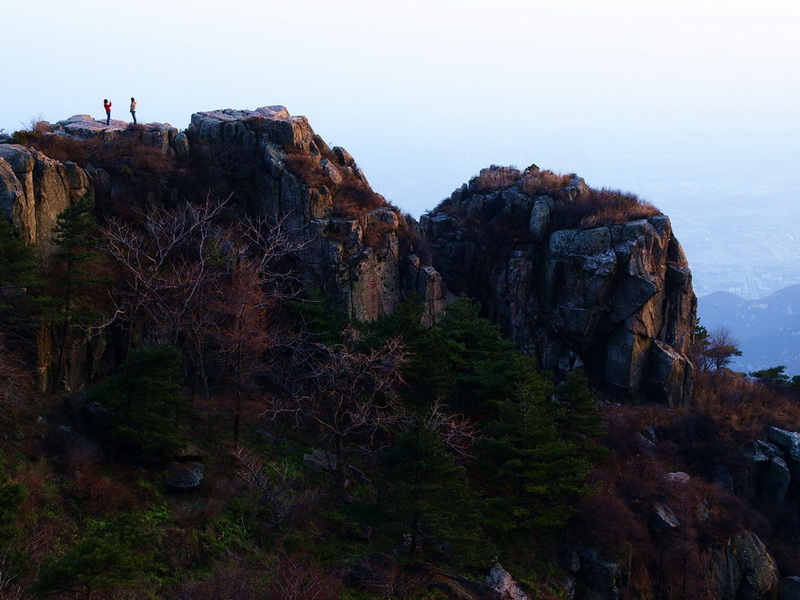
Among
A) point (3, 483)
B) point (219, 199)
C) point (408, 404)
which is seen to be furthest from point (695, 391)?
point (3, 483)

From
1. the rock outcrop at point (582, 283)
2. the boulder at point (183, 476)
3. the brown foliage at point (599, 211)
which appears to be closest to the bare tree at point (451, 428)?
the boulder at point (183, 476)

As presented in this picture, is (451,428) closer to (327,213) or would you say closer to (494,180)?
(327,213)

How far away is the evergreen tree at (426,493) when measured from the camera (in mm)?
22047

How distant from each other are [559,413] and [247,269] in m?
14.3

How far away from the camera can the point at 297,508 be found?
23.9 metres

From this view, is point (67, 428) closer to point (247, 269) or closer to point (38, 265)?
point (38, 265)

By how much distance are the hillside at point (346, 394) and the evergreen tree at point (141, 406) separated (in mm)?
112

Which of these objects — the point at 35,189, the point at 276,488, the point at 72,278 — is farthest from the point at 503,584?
the point at 35,189

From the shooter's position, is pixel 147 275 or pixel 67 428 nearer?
pixel 67 428

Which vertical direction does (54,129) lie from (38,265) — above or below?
above

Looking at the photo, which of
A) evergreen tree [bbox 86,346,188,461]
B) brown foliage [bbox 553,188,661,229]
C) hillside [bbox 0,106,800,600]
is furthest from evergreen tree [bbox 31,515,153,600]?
brown foliage [bbox 553,188,661,229]

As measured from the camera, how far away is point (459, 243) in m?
43.7

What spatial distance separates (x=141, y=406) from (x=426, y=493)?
31.8 ft

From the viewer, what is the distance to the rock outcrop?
39125mm
